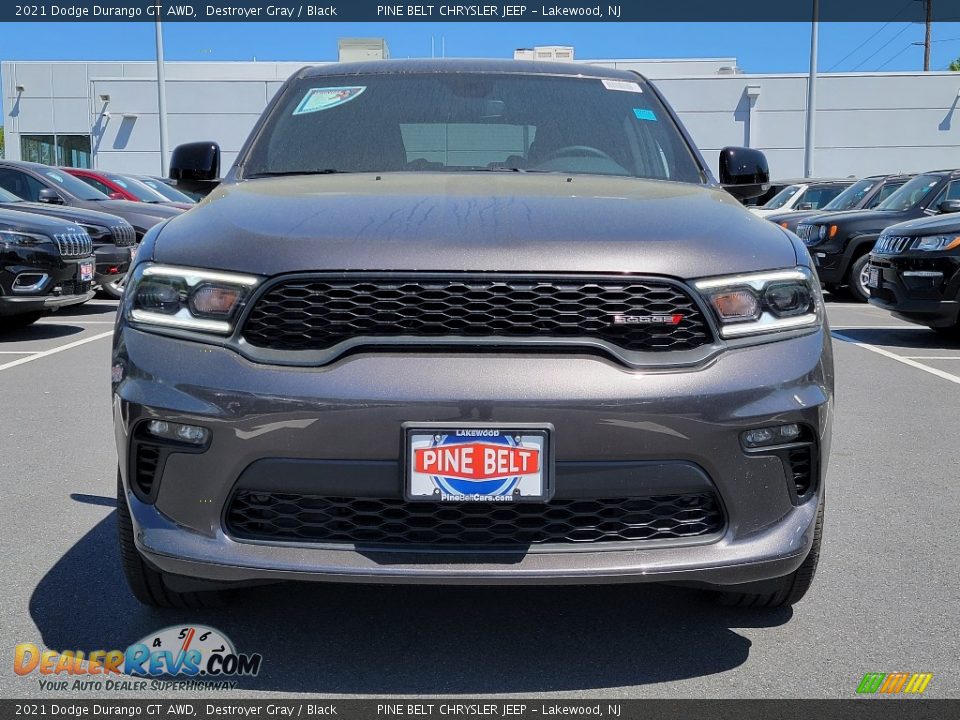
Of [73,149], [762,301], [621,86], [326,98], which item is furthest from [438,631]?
[73,149]

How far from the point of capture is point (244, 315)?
8.50ft

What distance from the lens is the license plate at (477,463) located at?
245 centimetres

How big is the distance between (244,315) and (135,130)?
127ft

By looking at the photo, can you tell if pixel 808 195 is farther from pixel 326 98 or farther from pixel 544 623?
pixel 544 623

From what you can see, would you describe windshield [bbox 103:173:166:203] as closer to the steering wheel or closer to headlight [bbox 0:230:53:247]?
headlight [bbox 0:230:53:247]

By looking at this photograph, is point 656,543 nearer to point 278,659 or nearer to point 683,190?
point 278,659

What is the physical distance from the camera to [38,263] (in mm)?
9383

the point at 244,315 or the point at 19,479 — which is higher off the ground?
the point at 244,315

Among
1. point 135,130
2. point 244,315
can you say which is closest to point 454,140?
point 244,315

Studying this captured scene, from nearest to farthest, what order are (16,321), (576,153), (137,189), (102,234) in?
(576,153)
(16,321)
(102,234)
(137,189)

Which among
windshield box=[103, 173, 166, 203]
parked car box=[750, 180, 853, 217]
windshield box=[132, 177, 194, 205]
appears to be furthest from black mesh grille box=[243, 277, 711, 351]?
parked car box=[750, 180, 853, 217]

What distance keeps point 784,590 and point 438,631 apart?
978mm

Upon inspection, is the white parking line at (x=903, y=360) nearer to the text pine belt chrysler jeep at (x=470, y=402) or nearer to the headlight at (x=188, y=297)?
the text pine belt chrysler jeep at (x=470, y=402)

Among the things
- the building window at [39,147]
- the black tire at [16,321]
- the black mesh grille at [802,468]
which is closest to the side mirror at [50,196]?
the black tire at [16,321]
